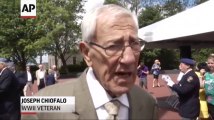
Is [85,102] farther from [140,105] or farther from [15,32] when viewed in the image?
[15,32]

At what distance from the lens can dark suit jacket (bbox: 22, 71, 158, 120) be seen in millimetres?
1831

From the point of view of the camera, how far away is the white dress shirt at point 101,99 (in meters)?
1.84

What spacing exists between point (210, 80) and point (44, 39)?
27.7 metres

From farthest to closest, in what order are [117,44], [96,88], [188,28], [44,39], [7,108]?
[44,39] → [188,28] → [7,108] → [96,88] → [117,44]

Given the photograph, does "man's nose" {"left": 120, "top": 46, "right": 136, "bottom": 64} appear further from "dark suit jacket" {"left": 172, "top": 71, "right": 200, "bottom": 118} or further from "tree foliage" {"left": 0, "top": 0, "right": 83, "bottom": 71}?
"tree foliage" {"left": 0, "top": 0, "right": 83, "bottom": 71}

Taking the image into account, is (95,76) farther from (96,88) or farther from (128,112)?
(128,112)

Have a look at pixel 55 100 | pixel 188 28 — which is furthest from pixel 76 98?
pixel 188 28

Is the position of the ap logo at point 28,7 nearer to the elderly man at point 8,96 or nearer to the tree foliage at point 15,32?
the elderly man at point 8,96

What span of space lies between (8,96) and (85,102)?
5042mm

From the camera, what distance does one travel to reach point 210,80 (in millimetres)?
6875

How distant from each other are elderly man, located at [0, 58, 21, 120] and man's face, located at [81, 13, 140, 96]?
4929mm

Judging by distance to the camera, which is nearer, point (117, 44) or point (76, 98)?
point (117, 44)

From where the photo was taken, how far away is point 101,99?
1.84 metres

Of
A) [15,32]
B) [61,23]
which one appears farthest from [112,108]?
[61,23]
